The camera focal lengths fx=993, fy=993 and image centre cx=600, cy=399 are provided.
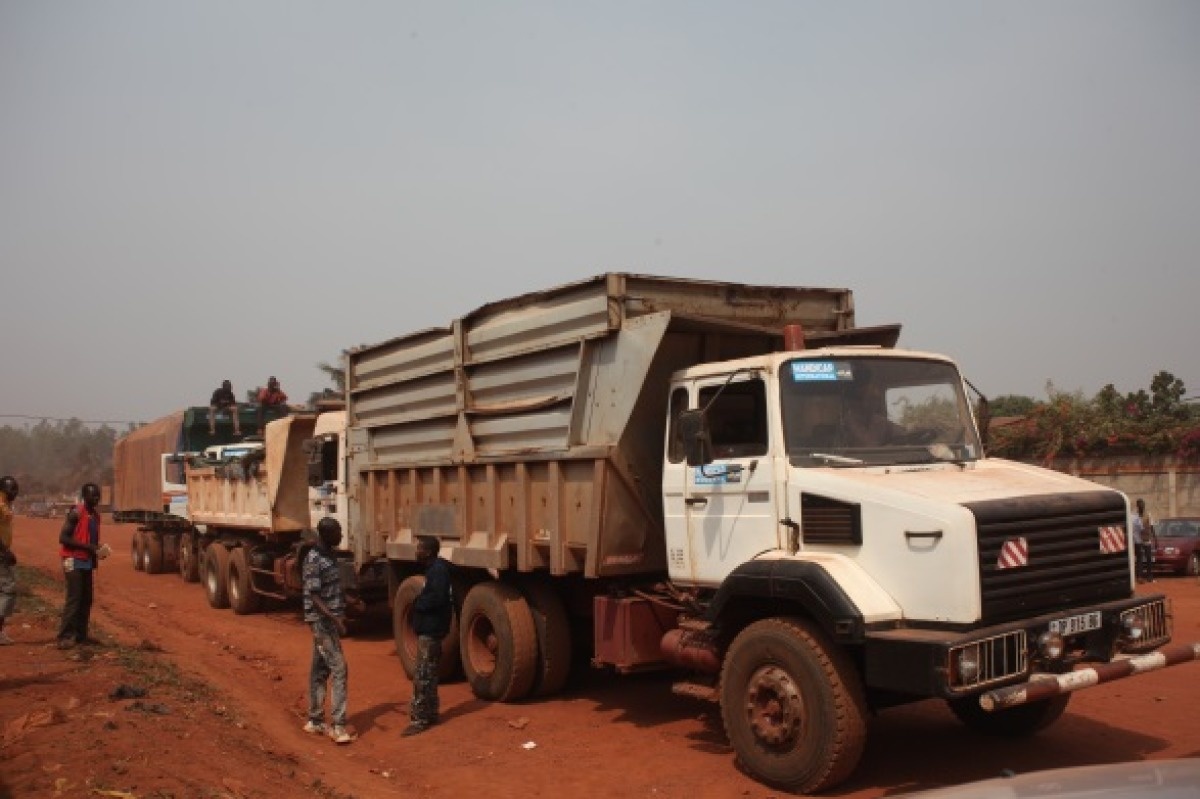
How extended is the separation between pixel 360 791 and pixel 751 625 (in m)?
2.76

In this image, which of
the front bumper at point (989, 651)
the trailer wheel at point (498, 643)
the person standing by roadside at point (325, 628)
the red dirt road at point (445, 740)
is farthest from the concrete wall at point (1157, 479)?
the person standing by roadside at point (325, 628)

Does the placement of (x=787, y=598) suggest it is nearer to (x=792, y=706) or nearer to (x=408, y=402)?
(x=792, y=706)

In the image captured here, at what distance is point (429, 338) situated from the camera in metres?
9.85

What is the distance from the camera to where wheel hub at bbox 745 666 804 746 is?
5.75 meters

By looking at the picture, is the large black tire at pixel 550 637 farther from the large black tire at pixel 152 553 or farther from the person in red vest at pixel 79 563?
the large black tire at pixel 152 553

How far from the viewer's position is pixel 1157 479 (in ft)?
74.1

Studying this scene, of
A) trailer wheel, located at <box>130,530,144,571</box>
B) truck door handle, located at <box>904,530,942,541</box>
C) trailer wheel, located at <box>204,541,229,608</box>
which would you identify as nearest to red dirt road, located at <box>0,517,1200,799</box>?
truck door handle, located at <box>904,530,942,541</box>

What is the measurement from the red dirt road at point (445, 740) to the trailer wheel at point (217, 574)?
5.43m

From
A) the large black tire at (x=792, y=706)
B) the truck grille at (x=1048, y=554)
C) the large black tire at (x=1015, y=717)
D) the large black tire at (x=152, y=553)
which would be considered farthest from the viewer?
the large black tire at (x=152, y=553)

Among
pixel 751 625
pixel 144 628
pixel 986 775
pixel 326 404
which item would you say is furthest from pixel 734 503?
pixel 144 628

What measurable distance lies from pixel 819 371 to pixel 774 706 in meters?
2.12

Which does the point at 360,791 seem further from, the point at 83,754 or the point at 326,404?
the point at 326,404

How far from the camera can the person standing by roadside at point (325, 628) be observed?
784 centimetres

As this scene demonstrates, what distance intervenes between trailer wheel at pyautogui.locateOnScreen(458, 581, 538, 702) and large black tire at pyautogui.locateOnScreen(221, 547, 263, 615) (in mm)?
7135
